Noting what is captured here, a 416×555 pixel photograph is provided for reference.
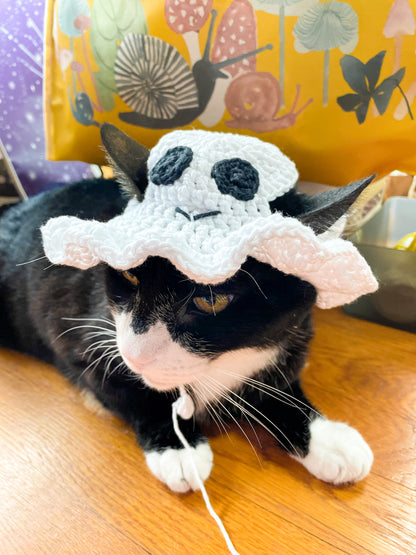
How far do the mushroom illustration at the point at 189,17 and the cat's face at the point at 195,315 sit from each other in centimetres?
52

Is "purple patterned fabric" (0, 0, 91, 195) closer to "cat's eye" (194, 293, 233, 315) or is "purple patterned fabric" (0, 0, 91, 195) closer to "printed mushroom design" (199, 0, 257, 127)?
"printed mushroom design" (199, 0, 257, 127)

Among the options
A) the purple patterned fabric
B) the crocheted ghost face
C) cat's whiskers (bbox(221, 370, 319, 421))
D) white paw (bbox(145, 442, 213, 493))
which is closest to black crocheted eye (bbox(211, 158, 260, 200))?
the crocheted ghost face

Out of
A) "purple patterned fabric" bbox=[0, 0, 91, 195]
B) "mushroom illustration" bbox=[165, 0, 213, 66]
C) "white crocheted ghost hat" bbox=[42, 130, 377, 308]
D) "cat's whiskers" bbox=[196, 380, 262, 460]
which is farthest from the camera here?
"purple patterned fabric" bbox=[0, 0, 91, 195]

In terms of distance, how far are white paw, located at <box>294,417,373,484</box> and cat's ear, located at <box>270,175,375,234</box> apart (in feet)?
1.15

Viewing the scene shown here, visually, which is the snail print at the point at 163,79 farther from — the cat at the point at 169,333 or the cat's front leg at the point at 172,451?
the cat's front leg at the point at 172,451

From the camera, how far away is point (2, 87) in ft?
3.33

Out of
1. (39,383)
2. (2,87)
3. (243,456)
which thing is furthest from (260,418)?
(2,87)

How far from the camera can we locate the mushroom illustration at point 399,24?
0.69m

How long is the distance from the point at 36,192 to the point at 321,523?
1.05m

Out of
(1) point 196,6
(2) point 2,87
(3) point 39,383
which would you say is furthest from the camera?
(2) point 2,87

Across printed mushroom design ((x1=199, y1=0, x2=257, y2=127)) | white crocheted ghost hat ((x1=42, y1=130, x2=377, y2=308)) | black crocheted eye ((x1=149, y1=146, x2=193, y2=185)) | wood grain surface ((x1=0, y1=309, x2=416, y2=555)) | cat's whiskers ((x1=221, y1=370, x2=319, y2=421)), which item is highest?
printed mushroom design ((x1=199, y1=0, x2=257, y2=127))

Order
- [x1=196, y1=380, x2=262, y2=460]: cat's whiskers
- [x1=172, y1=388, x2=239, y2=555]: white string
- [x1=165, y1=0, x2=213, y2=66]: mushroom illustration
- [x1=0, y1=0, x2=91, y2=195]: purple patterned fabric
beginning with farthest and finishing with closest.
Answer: [x1=0, y1=0, x2=91, y2=195]: purple patterned fabric → [x1=165, y1=0, x2=213, y2=66]: mushroom illustration → [x1=196, y1=380, x2=262, y2=460]: cat's whiskers → [x1=172, y1=388, x2=239, y2=555]: white string

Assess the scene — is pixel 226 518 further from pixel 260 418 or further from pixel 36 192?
pixel 36 192

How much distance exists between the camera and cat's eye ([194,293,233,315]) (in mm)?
500
